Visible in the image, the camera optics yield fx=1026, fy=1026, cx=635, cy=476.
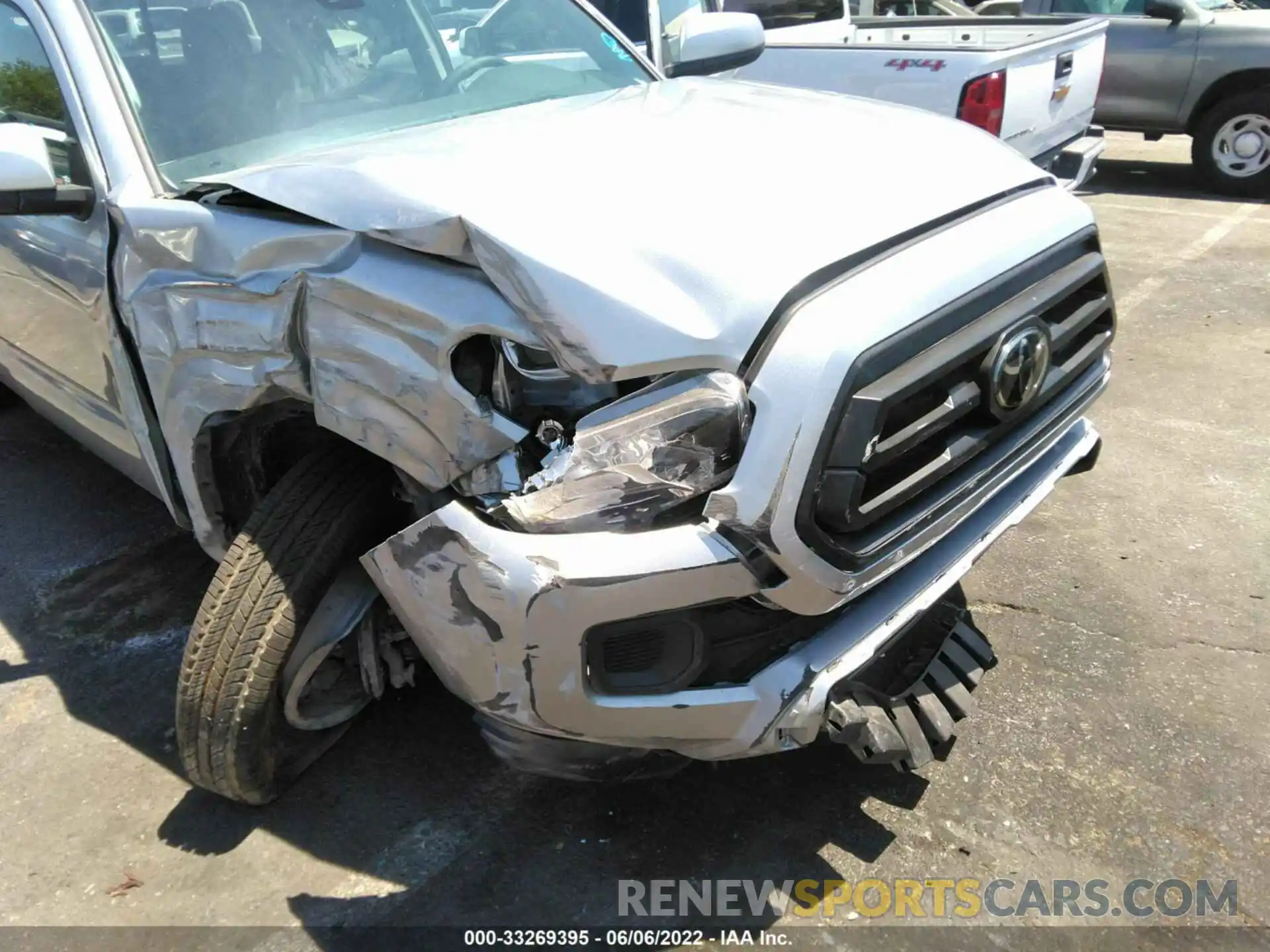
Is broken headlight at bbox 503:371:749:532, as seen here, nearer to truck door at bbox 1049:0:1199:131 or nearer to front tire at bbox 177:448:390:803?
front tire at bbox 177:448:390:803

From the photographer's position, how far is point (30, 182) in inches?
94.7

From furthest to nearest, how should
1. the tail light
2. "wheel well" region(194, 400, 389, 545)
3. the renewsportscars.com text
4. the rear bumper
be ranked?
the rear bumper
the tail light
"wheel well" region(194, 400, 389, 545)
the renewsportscars.com text

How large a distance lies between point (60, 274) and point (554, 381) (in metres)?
1.80

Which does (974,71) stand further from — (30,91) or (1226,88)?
(1226,88)

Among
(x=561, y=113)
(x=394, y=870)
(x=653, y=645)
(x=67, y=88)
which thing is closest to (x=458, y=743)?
(x=394, y=870)

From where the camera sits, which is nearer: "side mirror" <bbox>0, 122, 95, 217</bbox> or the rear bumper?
"side mirror" <bbox>0, 122, 95, 217</bbox>

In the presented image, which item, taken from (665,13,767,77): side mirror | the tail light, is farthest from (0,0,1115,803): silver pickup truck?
the tail light

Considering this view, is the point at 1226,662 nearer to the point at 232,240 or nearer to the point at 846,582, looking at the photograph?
the point at 846,582

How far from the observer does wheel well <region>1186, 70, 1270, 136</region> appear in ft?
26.4

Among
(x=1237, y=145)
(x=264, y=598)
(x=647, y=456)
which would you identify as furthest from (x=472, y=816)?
(x=1237, y=145)

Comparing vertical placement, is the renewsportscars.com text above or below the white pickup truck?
below

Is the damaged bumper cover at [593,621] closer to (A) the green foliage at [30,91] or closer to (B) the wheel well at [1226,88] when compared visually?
(A) the green foliage at [30,91]

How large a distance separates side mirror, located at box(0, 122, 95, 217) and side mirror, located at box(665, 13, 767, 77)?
6.96ft

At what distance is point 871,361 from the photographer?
1.81 meters
